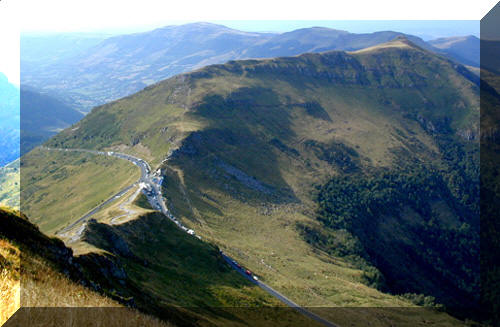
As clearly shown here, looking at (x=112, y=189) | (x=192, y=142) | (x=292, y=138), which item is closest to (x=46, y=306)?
(x=112, y=189)

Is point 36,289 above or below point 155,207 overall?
above

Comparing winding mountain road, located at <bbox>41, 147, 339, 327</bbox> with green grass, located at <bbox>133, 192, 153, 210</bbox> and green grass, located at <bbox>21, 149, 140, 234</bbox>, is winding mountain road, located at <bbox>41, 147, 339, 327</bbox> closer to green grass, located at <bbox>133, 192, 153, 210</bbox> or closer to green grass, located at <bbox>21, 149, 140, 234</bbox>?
green grass, located at <bbox>133, 192, 153, 210</bbox>

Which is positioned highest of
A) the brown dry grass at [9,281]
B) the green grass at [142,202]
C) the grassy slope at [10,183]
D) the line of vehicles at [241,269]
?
the brown dry grass at [9,281]

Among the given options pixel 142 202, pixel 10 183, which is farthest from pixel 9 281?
pixel 10 183

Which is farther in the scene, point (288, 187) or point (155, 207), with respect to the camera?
point (288, 187)

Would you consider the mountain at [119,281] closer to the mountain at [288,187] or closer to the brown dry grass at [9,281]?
the brown dry grass at [9,281]

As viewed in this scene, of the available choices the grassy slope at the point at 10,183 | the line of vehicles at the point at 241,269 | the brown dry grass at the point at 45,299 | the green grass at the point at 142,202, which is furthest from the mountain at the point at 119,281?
the grassy slope at the point at 10,183

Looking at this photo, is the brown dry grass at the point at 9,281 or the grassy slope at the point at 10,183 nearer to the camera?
the brown dry grass at the point at 9,281

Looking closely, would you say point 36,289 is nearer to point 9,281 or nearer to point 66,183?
point 9,281

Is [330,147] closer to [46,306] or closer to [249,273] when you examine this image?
[249,273]
